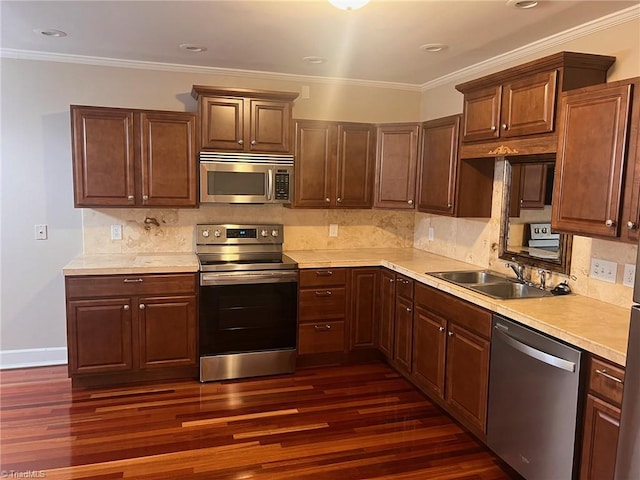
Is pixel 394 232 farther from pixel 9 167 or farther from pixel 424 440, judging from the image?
pixel 9 167

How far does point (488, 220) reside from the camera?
3.73 m

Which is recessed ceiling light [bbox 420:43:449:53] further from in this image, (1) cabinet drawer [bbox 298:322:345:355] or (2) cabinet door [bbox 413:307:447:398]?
(1) cabinet drawer [bbox 298:322:345:355]

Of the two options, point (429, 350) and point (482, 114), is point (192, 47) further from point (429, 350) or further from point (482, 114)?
point (429, 350)

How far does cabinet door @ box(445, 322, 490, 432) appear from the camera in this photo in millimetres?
2832

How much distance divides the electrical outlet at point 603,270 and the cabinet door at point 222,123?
2.62 metres

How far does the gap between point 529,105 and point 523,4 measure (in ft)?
1.78

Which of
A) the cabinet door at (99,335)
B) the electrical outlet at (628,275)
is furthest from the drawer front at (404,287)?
the cabinet door at (99,335)

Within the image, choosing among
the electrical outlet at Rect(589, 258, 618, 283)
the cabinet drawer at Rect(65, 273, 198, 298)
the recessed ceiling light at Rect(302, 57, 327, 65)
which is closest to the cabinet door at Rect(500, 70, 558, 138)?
the electrical outlet at Rect(589, 258, 618, 283)

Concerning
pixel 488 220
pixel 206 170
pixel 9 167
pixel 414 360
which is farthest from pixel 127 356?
pixel 488 220

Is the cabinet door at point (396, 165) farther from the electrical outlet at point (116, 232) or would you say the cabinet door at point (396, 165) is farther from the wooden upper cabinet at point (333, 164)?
the electrical outlet at point (116, 232)

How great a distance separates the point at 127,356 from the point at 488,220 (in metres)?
2.90

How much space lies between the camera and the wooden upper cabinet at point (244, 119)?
12.6 ft

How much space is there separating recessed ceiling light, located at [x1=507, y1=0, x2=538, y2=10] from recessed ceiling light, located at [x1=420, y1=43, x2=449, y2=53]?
761mm

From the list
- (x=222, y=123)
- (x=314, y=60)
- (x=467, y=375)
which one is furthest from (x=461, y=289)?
(x=222, y=123)
